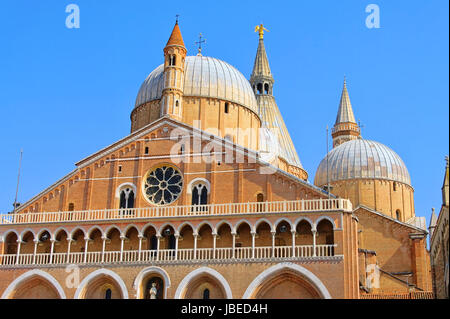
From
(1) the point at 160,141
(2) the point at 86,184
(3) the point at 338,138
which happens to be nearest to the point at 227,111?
(1) the point at 160,141

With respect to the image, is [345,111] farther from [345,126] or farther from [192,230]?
[192,230]

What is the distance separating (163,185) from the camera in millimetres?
39469

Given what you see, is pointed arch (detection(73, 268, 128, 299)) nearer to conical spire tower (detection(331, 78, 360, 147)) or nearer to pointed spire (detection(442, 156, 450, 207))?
pointed spire (detection(442, 156, 450, 207))

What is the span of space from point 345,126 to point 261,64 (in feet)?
33.2

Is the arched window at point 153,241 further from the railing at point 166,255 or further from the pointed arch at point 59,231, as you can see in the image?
the pointed arch at point 59,231

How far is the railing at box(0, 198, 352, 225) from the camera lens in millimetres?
35844

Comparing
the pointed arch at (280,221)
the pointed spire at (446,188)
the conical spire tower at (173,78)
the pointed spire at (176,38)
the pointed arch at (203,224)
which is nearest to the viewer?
the pointed spire at (446,188)

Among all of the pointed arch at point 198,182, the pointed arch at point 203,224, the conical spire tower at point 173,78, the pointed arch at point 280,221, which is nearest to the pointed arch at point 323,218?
the pointed arch at point 280,221

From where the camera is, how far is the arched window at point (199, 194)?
3862 centimetres

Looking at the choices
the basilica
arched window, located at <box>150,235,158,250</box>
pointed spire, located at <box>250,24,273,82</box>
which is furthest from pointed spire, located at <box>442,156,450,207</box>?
pointed spire, located at <box>250,24,273,82</box>

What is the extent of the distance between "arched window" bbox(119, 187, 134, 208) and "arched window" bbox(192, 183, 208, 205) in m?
A: 3.69

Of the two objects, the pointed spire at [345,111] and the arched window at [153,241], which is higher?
the pointed spire at [345,111]

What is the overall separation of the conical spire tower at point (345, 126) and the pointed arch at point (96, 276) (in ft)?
109
